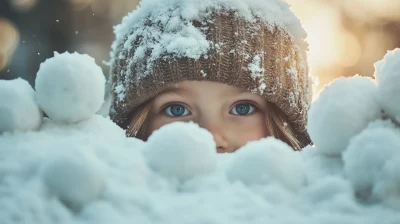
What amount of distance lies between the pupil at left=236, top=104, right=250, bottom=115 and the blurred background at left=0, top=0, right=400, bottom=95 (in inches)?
59.0

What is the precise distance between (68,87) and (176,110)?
0.78 meters

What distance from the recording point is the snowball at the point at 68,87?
1.78 ft

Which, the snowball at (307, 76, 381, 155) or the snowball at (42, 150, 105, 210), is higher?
the snowball at (307, 76, 381, 155)

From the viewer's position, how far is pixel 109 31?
331 cm

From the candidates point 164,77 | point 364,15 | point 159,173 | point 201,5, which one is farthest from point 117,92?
point 364,15

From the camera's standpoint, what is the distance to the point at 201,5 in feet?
3.87

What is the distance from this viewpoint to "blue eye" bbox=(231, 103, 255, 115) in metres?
1.29

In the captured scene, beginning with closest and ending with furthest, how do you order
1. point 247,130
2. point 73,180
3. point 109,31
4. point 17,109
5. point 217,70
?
point 73,180
point 17,109
point 217,70
point 247,130
point 109,31

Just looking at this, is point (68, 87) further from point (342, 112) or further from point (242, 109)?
point (242, 109)

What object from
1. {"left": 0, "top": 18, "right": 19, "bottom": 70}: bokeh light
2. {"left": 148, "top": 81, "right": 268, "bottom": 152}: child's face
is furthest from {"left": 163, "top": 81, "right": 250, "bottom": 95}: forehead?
{"left": 0, "top": 18, "right": 19, "bottom": 70}: bokeh light

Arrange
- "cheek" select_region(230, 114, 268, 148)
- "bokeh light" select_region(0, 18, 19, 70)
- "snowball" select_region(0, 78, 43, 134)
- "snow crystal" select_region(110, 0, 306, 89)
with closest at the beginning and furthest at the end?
"snowball" select_region(0, 78, 43, 134), "snow crystal" select_region(110, 0, 306, 89), "cheek" select_region(230, 114, 268, 148), "bokeh light" select_region(0, 18, 19, 70)

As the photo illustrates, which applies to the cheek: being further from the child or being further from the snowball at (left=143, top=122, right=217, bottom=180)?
the snowball at (left=143, top=122, right=217, bottom=180)

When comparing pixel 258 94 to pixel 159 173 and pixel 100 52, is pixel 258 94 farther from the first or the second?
pixel 100 52

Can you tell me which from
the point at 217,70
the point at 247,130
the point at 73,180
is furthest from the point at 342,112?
the point at 247,130
